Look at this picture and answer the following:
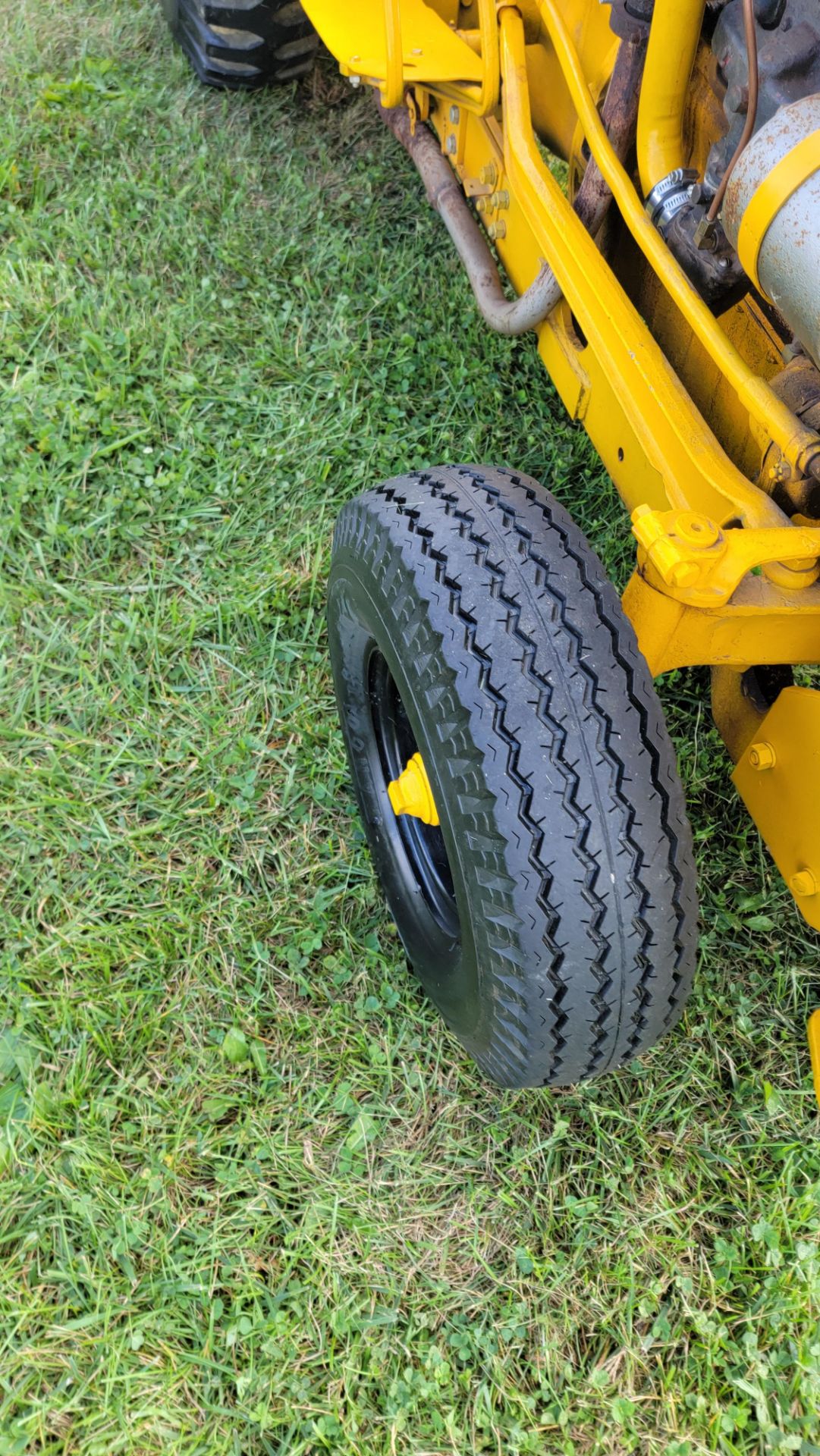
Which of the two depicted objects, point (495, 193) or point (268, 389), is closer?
point (495, 193)

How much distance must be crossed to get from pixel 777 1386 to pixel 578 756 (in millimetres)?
1175

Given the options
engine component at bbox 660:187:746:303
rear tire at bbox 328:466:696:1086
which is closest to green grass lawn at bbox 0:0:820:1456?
rear tire at bbox 328:466:696:1086

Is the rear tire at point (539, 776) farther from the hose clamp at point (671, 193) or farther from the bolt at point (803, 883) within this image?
the hose clamp at point (671, 193)

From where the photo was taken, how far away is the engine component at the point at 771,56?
151cm

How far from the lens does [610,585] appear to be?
1.60m

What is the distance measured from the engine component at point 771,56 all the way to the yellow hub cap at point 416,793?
1099mm

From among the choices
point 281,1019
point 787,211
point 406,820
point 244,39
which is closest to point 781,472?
point 787,211

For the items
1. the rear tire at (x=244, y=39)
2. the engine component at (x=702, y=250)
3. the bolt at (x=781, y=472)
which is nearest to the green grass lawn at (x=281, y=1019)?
the rear tire at (x=244, y=39)

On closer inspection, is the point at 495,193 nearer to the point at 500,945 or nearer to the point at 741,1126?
the point at 500,945

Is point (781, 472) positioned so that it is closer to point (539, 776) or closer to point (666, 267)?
point (666, 267)

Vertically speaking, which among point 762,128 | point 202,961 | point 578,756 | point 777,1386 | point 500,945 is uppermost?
point 762,128

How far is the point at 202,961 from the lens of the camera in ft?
7.12

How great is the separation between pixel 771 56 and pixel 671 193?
0.94 ft

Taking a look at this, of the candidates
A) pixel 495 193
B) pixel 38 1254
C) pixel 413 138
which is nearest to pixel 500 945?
pixel 38 1254
